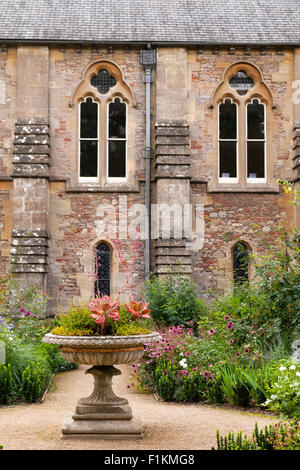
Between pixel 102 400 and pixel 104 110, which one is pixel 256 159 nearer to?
pixel 104 110

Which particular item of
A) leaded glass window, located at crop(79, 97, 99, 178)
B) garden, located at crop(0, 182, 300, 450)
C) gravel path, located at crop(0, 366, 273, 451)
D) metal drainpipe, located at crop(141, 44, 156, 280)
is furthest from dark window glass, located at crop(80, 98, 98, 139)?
gravel path, located at crop(0, 366, 273, 451)

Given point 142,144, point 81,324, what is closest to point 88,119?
point 142,144

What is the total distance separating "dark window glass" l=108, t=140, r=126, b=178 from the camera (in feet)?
52.1

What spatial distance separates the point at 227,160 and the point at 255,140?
1035 millimetres

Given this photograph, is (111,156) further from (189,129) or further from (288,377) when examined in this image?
(288,377)

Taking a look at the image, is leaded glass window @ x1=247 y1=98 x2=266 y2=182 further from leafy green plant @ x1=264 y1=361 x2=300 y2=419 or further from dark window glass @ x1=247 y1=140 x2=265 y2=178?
leafy green plant @ x1=264 y1=361 x2=300 y2=419

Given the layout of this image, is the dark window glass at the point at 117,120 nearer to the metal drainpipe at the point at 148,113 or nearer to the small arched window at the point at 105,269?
the metal drainpipe at the point at 148,113

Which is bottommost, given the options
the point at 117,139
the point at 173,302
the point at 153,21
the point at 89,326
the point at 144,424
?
the point at 144,424

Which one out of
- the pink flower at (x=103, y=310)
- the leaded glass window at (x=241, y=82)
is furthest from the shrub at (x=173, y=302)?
the leaded glass window at (x=241, y=82)

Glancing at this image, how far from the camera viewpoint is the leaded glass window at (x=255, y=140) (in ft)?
52.7

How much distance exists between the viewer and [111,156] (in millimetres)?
15953

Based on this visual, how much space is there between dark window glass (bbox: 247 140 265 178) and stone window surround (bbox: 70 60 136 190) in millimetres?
3420

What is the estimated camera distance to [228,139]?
16.1m

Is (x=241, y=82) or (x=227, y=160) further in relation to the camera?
(x=241, y=82)
